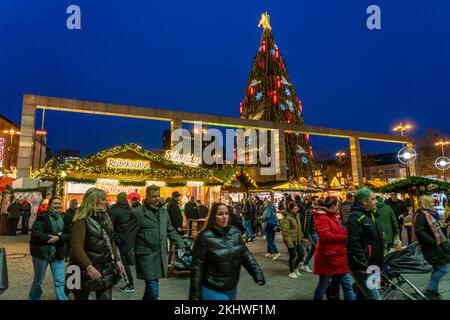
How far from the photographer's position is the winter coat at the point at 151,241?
4195mm

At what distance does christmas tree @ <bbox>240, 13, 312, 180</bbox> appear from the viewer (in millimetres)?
45469

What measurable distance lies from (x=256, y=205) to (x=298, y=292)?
10996 millimetres

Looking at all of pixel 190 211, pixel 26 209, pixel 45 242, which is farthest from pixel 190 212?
pixel 26 209

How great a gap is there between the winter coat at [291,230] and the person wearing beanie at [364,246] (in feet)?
11.2

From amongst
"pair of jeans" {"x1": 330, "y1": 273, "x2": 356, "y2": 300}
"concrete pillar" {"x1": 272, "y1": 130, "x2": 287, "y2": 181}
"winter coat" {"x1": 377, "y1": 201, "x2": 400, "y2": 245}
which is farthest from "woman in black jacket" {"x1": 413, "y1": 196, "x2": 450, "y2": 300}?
"concrete pillar" {"x1": 272, "y1": 130, "x2": 287, "y2": 181}

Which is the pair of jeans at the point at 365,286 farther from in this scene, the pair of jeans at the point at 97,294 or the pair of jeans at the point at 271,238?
the pair of jeans at the point at 271,238

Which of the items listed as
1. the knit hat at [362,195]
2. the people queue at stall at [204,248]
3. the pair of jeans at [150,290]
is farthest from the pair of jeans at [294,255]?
the pair of jeans at [150,290]

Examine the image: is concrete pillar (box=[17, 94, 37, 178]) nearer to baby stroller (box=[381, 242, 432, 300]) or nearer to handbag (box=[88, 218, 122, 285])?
handbag (box=[88, 218, 122, 285])

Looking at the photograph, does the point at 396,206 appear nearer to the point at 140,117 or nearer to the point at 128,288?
the point at 128,288

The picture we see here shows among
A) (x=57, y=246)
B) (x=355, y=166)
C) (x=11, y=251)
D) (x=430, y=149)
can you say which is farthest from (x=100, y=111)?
(x=430, y=149)

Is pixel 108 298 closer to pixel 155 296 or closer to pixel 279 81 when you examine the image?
pixel 155 296

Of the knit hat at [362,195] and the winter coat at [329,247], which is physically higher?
the knit hat at [362,195]

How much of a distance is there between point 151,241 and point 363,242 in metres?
2.79

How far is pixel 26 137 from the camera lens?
18234 mm
